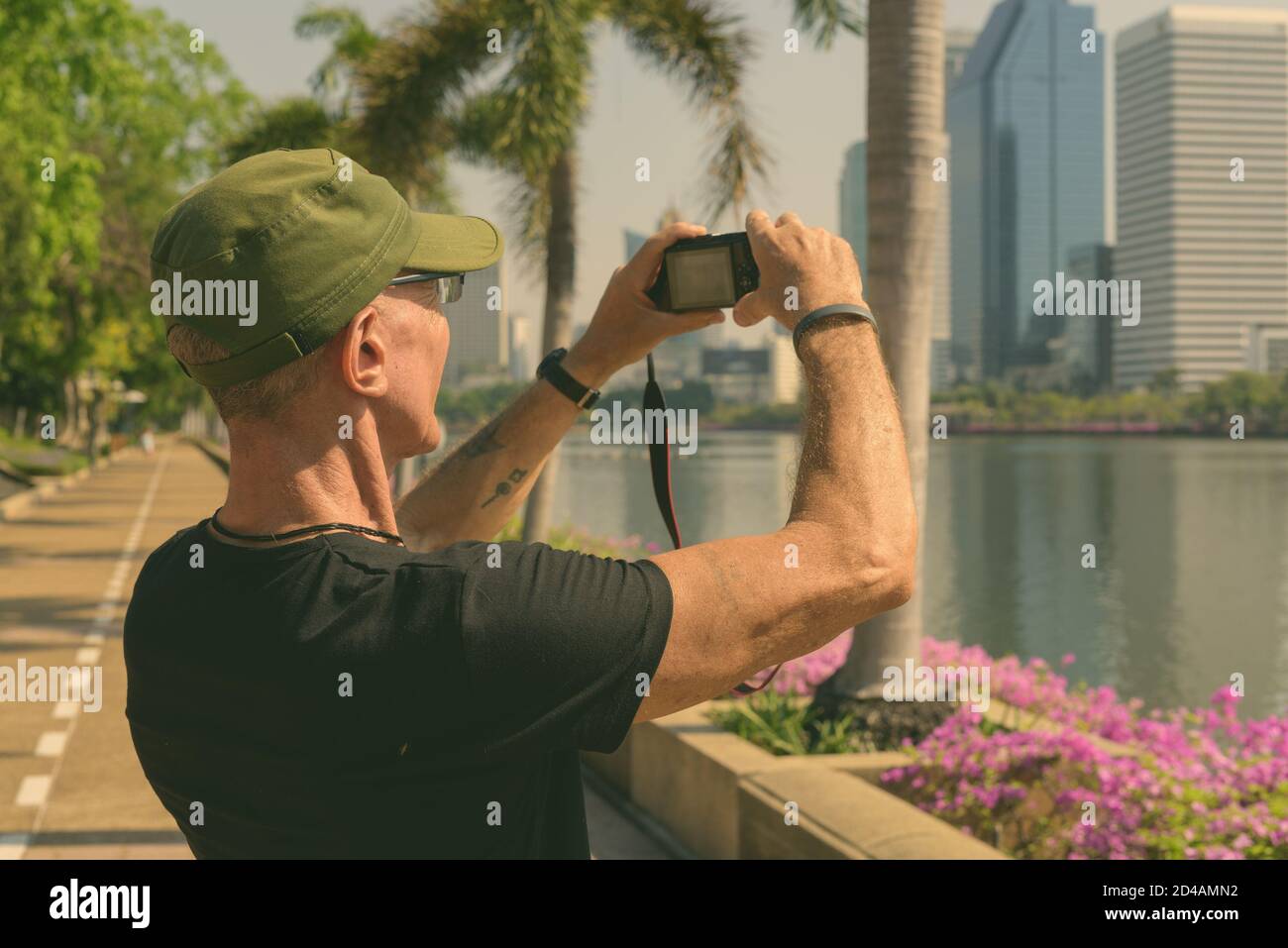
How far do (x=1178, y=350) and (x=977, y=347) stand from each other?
33.9 m

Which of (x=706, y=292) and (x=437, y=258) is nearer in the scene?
(x=437, y=258)

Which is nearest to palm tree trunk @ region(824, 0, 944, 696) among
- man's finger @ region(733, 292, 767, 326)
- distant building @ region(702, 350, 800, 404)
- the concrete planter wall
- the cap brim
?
the concrete planter wall

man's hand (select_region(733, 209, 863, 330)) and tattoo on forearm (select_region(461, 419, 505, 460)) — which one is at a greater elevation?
man's hand (select_region(733, 209, 863, 330))

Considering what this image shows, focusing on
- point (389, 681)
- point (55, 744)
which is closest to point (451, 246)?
point (389, 681)

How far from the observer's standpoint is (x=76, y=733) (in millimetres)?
8961

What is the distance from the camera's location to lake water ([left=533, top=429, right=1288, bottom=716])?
67.7ft

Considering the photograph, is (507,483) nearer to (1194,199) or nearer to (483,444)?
(483,444)

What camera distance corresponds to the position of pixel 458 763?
159cm

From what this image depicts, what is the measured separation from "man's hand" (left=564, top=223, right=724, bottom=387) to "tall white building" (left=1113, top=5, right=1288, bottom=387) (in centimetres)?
8400

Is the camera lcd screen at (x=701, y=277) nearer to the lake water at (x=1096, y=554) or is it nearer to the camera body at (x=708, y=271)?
the camera body at (x=708, y=271)

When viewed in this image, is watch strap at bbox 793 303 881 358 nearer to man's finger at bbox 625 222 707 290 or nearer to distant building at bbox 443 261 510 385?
man's finger at bbox 625 222 707 290
